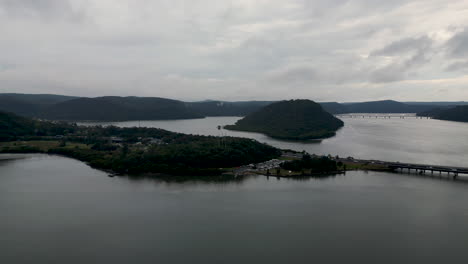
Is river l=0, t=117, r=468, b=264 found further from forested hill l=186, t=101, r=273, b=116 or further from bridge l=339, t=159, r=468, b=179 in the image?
forested hill l=186, t=101, r=273, b=116

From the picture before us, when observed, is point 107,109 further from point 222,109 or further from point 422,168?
point 422,168

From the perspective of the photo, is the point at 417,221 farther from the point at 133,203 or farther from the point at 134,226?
the point at 133,203

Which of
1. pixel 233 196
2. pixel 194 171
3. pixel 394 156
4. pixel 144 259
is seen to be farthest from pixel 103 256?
pixel 394 156

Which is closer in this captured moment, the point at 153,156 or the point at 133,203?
the point at 133,203

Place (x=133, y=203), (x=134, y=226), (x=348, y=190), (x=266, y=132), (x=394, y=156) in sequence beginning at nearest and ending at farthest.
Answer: (x=134, y=226) → (x=133, y=203) → (x=348, y=190) → (x=394, y=156) → (x=266, y=132)

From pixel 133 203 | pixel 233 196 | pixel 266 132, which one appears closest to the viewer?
pixel 133 203

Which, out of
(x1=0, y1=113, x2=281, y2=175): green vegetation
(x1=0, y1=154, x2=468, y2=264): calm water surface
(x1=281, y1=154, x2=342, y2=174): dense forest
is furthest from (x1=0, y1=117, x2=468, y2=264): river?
(x1=0, y1=113, x2=281, y2=175): green vegetation
